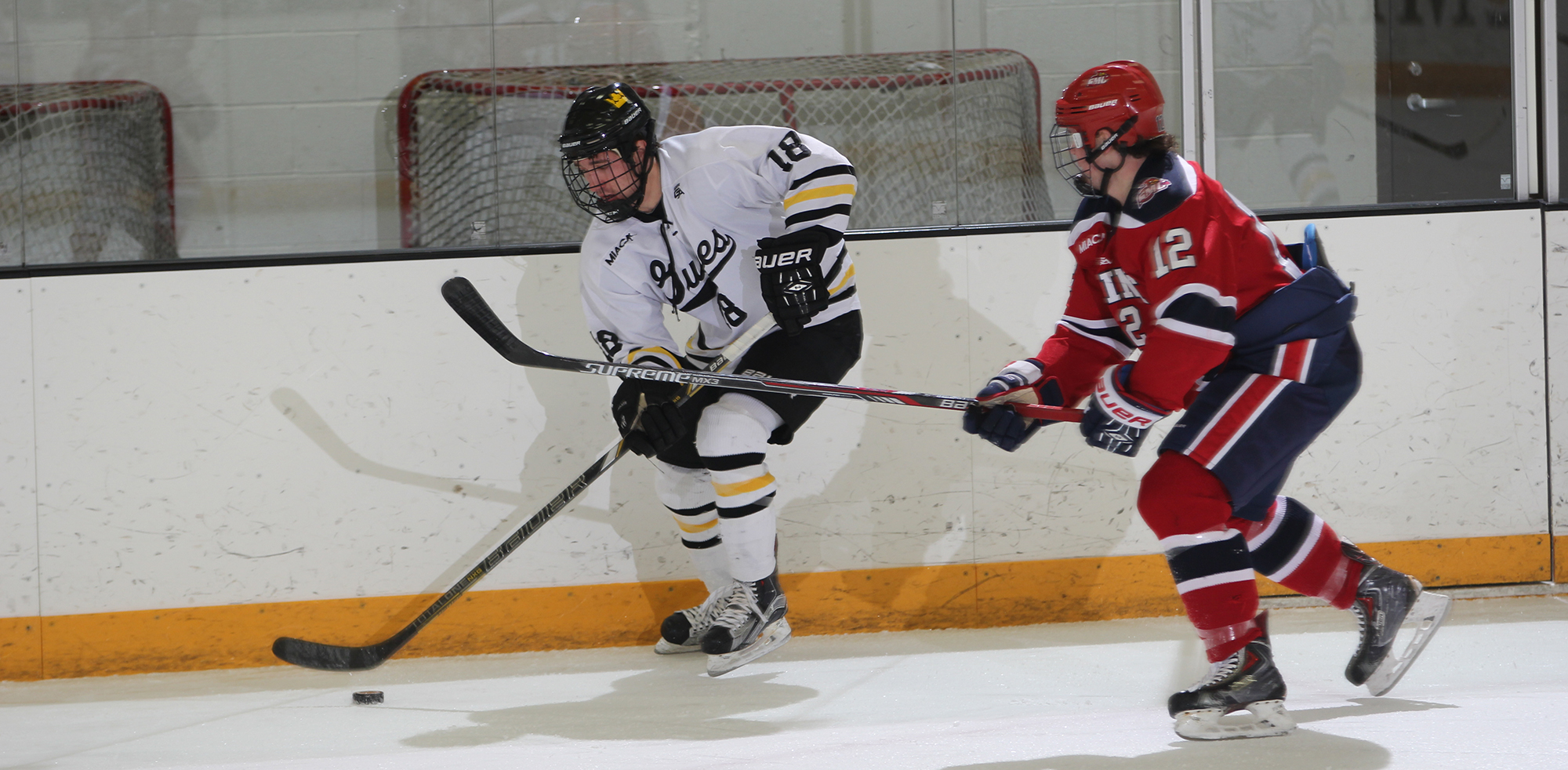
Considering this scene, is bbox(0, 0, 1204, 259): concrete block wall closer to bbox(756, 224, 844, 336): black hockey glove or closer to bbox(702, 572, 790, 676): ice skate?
bbox(756, 224, 844, 336): black hockey glove

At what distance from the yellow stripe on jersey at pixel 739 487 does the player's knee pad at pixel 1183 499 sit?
0.74 m

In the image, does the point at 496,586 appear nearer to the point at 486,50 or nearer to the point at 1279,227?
the point at 486,50

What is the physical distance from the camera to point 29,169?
275cm

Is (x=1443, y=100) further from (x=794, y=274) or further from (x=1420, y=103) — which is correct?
(x=794, y=274)

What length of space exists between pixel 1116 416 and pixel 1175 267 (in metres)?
0.24

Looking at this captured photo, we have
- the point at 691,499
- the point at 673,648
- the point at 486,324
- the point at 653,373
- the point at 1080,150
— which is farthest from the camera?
the point at 673,648

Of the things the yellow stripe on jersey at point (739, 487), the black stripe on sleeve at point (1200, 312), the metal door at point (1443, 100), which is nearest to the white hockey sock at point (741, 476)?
the yellow stripe on jersey at point (739, 487)

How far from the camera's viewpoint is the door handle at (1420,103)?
9.71ft

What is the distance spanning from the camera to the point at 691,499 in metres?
2.54

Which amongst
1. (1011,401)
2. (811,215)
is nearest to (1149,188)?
(1011,401)

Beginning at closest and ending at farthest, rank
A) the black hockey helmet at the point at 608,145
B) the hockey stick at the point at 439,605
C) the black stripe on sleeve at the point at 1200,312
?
the black stripe on sleeve at the point at 1200,312
the black hockey helmet at the point at 608,145
the hockey stick at the point at 439,605

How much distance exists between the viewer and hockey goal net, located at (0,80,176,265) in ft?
8.90

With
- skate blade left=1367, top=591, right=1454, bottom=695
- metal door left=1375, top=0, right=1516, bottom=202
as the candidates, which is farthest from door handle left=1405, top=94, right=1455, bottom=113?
skate blade left=1367, top=591, right=1454, bottom=695

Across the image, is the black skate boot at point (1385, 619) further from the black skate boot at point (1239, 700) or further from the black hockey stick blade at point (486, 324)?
the black hockey stick blade at point (486, 324)
